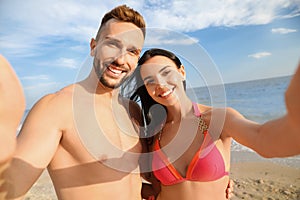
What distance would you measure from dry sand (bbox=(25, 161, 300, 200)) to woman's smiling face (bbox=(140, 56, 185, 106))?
3.46m

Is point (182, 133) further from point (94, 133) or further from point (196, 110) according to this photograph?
point (94, 133)

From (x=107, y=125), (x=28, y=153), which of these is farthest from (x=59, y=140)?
(x=107, y=125)

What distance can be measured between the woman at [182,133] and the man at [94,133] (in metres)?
0.14

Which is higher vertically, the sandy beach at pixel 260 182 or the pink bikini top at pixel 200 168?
the pink bikini top at pixel 200 168

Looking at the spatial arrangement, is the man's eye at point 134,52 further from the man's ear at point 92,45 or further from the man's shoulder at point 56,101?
the man's shoulder at point 56,101

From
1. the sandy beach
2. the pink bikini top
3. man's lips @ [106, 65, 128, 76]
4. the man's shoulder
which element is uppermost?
man's lips @ [106, 65, 128, 76]

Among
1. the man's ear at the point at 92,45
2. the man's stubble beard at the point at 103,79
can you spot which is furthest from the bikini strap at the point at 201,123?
the man's ear at the point at 92,45

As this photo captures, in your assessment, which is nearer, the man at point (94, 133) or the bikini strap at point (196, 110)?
the man at point (94, 133)

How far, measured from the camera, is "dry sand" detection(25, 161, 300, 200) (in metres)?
4.98

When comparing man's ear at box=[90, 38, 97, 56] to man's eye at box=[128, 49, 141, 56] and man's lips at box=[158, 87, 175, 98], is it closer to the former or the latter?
man's eye at box=[128, 49, 141, 56]

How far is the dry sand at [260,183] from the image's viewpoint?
16.4 ft

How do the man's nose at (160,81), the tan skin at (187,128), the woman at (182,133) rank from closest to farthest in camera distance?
the tan skin at (187,128)
the woman at (182,133)
the man's nose at (160,81)

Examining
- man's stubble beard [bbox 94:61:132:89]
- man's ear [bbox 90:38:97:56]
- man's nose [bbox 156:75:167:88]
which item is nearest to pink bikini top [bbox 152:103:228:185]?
man's nose [bbox 156:75:167:88]

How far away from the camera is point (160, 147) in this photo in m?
2.01
